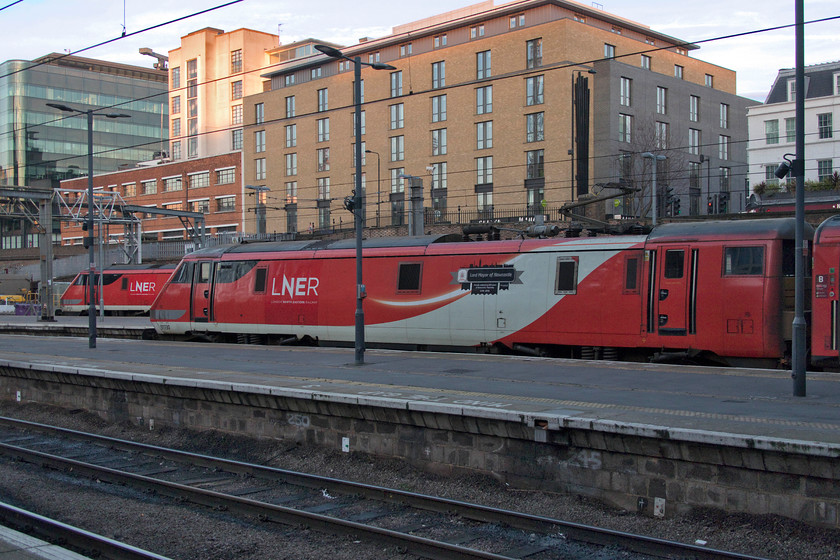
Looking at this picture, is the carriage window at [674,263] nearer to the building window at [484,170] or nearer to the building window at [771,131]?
the building window at [484,170]

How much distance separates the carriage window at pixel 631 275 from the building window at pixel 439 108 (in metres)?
45.4

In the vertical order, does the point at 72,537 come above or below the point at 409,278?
below

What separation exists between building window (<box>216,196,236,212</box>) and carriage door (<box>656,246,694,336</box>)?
210 feet

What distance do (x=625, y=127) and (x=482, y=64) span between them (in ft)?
39.7

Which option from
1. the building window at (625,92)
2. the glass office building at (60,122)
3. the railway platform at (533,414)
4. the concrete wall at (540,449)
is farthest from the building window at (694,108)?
the glass office building at (60,122)

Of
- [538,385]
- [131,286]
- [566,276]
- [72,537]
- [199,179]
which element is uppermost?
[199,179]

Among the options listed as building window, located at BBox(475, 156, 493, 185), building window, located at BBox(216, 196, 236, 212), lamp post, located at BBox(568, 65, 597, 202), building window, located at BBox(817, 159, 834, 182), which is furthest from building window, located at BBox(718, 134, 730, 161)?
building window, located at BBox(216, 196, 236, 212)

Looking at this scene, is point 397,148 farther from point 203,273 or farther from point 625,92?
point 203,273

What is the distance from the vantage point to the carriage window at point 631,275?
17.7 metres

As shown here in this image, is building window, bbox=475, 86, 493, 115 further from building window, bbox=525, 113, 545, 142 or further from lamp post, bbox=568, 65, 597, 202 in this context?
lamp post, bbox=568, 65, 597, 202

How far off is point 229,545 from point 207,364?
34.1ft

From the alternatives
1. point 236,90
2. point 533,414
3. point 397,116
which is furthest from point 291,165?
point 533,414

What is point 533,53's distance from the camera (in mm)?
55812

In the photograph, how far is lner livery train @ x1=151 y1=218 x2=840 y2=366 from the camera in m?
16.5
